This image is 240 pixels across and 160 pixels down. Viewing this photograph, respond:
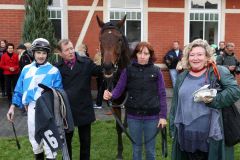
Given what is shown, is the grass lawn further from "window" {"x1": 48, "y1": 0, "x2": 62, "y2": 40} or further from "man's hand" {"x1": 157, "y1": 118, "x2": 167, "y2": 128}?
"window" {"x1": 48, "y1": 0, "x2": 62, "y2": 40}

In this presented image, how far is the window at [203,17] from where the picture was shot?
567 inches

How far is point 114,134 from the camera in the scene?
7.80 m

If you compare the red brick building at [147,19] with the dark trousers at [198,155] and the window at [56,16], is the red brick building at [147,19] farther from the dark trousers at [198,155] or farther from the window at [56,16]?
the dark trousers at [198,155]

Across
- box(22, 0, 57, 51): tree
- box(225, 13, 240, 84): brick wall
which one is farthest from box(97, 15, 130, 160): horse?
box(225, 13, 240, 84): brick wall

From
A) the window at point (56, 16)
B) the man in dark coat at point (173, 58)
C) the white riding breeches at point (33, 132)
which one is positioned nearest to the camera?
the white riding breeches at point (33, 132)

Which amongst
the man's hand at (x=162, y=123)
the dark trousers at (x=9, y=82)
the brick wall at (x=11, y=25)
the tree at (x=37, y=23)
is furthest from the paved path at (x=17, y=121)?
the man's hand at (x=162, y=123)

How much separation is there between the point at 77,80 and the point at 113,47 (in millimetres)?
941

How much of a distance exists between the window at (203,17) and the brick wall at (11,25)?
6.25m

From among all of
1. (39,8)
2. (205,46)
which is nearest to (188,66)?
(205,46)

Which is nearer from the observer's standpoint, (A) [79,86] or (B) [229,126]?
(B) [229,126]

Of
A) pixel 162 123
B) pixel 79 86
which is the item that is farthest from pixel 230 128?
pixel 79 86

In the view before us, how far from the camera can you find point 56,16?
13.5 metres

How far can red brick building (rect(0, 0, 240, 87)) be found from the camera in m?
13.1

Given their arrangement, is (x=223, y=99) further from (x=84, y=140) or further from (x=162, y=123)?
(x=84, y=140)
